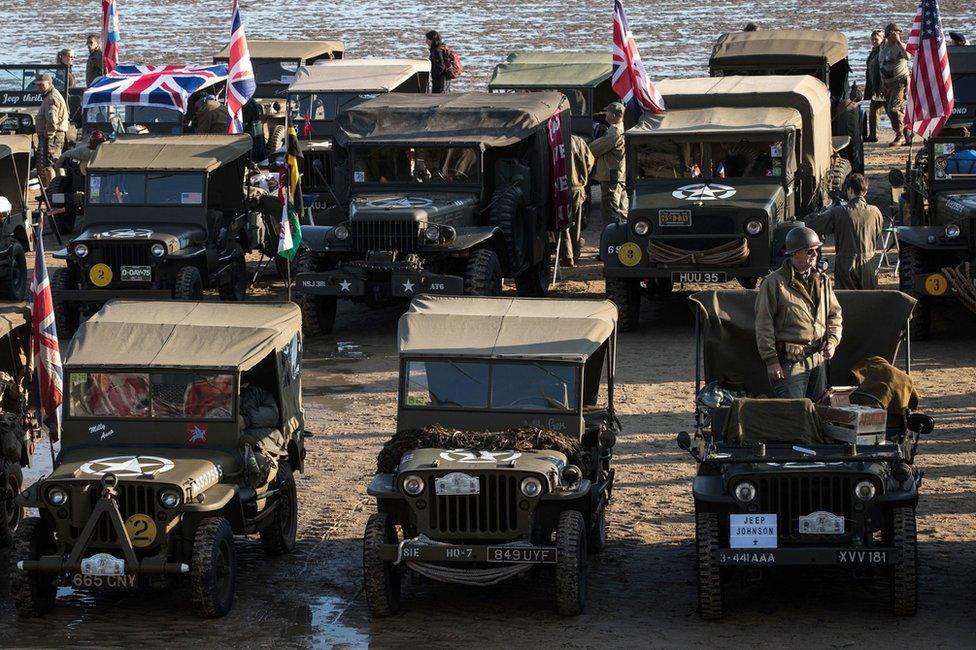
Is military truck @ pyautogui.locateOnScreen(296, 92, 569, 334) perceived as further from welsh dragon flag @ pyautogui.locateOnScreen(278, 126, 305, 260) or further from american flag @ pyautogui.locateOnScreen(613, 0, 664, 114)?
american flag @ pyautogui.locateOnScreen(613, 0, 664, 114)

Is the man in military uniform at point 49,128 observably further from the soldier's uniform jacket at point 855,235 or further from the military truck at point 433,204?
the soldier's uniform jacket at point 855,235

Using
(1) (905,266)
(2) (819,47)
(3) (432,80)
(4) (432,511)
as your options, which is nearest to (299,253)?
(1) (905,266)

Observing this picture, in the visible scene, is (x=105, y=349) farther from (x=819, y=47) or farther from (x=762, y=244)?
(x=819, y=47)

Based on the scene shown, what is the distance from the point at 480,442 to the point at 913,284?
23.8ft

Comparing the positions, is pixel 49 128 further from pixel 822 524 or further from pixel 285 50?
pixel 822 524

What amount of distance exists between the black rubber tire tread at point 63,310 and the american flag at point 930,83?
8.68 m

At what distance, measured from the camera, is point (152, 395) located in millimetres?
10508

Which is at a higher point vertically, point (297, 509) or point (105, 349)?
point (105, 349)

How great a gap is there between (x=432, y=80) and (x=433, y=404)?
1852 centimetres

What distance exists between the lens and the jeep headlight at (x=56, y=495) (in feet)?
32.0

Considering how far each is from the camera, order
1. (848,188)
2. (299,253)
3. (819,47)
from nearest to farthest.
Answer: (848,188) < (299,253) < (819,47)

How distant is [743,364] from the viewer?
1152 cm

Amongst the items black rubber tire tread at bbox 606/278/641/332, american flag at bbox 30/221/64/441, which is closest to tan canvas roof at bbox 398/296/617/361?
american flag at bbox 30/221/64/441

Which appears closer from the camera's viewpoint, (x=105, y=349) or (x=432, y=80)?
(x=105, y=349)
